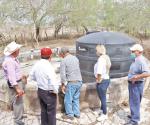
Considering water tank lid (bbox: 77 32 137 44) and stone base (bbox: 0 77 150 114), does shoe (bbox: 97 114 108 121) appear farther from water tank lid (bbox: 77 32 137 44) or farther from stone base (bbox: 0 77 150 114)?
water tank lid (bbox: 77 32 137 44)

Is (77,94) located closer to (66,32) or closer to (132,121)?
(132,121)

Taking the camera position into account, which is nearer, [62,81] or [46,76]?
[46,76]

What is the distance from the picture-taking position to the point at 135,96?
6.21 meters

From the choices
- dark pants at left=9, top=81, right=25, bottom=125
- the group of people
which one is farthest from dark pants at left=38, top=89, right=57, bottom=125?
dark pants at left=9, top=81, right=25, bottom=125

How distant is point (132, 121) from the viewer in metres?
6.41

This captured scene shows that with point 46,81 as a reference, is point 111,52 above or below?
above

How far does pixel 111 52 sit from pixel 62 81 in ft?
7.45

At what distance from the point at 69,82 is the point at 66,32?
845 inches

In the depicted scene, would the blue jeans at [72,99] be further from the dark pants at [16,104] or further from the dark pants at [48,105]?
the dark pants at [16,104]

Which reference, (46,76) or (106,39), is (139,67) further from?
(106,39)

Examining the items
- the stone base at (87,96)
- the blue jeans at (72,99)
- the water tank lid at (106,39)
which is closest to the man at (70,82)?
the blue jeans at (72,99)

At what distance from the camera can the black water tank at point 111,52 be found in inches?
319

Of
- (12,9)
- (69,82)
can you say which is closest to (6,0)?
(12,9)

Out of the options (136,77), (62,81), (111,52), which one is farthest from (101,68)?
(111,52)
